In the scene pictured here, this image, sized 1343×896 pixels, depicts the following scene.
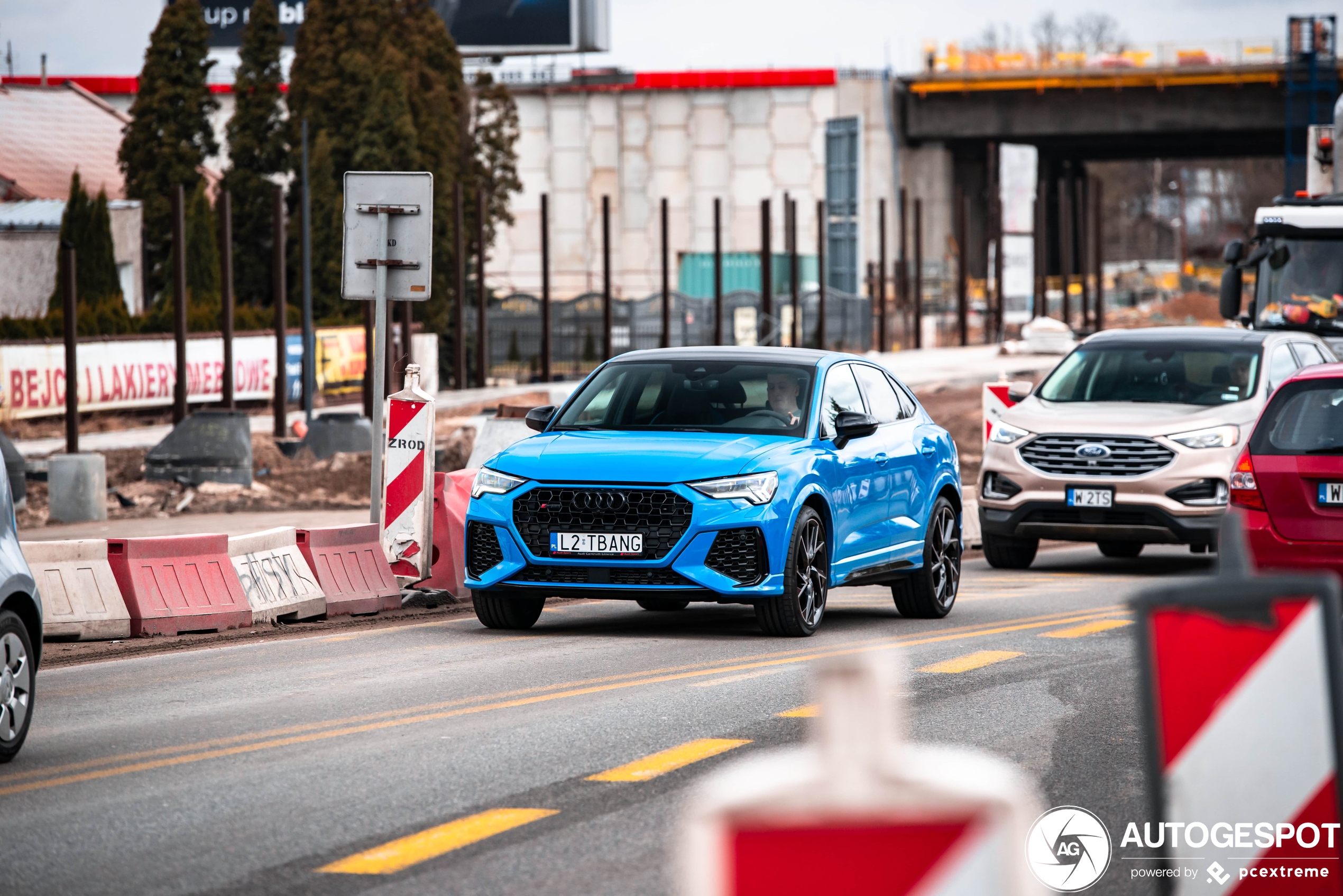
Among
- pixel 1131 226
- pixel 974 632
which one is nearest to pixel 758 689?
pixel 974 632

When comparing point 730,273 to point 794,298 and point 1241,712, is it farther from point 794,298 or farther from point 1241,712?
point 1241,712

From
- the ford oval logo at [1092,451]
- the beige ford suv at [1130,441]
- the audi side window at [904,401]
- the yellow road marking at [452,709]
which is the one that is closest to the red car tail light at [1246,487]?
the yellow road marking at [452,709]

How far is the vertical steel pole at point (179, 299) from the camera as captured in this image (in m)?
29.6

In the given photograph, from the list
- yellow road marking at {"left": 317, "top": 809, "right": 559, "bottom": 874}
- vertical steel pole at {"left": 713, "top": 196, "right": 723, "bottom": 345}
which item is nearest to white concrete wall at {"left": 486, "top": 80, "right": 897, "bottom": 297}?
vertical steel pole at {"left": 713, "top": 196, "right": 723, "bottom": 345}

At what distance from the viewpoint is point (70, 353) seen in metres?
27.6

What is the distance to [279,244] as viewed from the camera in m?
32.9

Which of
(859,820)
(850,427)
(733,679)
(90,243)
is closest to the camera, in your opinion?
(859,820)

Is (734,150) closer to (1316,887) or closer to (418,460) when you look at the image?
(418,460)

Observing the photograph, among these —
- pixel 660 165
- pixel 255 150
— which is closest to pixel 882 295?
pixel 255 150

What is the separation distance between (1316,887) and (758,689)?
5709 mm

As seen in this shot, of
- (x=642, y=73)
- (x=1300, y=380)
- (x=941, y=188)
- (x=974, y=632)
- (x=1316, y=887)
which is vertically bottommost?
(x=974, y=632)

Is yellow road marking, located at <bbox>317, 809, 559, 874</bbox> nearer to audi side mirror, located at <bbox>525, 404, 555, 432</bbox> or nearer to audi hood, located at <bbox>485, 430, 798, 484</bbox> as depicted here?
audi hood, located at <bbox>485, 430, 798, 484</bbox>

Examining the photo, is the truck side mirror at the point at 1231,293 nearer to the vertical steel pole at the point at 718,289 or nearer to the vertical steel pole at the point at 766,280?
the vertical steel pole at the point at 718,289

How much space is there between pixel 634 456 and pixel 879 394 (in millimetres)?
2645
